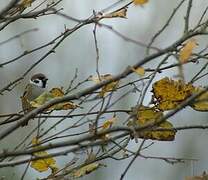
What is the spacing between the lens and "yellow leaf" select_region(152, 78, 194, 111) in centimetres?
106

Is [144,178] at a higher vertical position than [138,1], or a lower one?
higher

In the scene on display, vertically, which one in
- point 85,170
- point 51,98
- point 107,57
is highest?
point 107,57

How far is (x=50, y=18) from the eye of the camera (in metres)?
4.27

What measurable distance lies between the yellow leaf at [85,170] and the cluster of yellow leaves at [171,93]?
19cm

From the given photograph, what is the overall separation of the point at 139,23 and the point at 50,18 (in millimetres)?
673

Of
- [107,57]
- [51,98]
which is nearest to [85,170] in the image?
[51,98]

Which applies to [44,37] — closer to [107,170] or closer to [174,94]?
[107,170]

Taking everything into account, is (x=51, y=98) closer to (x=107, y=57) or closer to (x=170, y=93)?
(x=170, y=93)

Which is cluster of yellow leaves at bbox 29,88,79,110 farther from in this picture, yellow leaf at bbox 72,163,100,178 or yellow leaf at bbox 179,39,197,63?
yellow leaf at bbox 179,39,197,63

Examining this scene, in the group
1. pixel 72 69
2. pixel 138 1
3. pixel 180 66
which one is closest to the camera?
pixel 180 66

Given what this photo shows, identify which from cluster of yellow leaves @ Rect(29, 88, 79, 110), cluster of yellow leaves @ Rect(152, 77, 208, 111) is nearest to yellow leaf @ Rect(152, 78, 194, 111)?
cluster of yellow leaves @ Rect(152, 77, 208, 111)

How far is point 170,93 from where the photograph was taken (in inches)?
42.0

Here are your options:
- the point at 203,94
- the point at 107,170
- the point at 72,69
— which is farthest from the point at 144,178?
the point at 203,94

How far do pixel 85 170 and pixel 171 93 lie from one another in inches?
9.7
